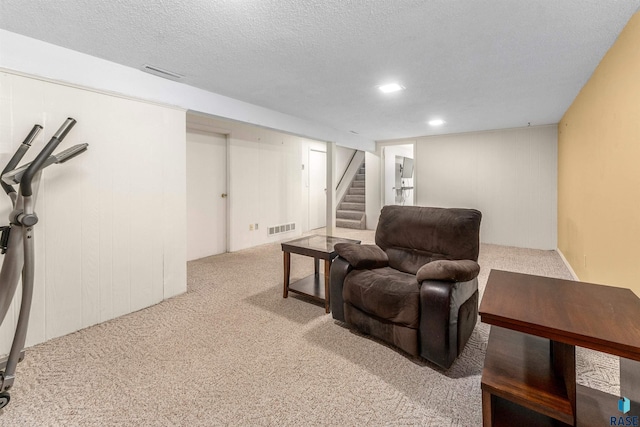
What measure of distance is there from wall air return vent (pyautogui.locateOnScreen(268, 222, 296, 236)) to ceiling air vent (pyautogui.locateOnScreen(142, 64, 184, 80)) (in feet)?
10.7

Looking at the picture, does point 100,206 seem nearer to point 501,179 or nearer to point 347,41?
point 347,41

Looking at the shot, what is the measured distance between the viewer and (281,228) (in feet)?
19.3

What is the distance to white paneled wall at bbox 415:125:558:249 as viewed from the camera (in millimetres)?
5039

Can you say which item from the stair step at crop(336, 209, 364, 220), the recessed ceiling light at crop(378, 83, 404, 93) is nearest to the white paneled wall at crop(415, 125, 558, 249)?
the stair step at crop(336, 209, 364, 220)

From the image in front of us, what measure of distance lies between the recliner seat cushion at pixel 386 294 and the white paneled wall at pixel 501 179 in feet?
13.7

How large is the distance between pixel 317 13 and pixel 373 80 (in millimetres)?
1263

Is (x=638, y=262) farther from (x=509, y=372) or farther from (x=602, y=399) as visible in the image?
(x=509, y=372)

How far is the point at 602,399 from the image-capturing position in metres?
1.26

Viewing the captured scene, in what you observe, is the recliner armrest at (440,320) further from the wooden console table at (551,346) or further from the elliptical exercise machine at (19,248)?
the elliptical exercise machine at (19,248)

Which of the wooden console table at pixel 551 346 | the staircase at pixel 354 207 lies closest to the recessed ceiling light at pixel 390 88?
the wooden console table at pixel 551 346

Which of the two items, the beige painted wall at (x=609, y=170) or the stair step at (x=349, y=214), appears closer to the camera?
the beige painted wall at (x=609, y=170)

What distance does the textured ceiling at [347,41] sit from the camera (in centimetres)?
173

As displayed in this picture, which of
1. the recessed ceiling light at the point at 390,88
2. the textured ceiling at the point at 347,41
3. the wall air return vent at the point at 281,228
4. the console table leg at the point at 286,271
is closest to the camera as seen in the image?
the textured ceiling at the point at 347,41

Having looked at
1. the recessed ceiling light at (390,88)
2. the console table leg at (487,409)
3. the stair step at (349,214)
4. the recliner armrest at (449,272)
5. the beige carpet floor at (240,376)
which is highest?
the recessed ceiling light at (390,88)
